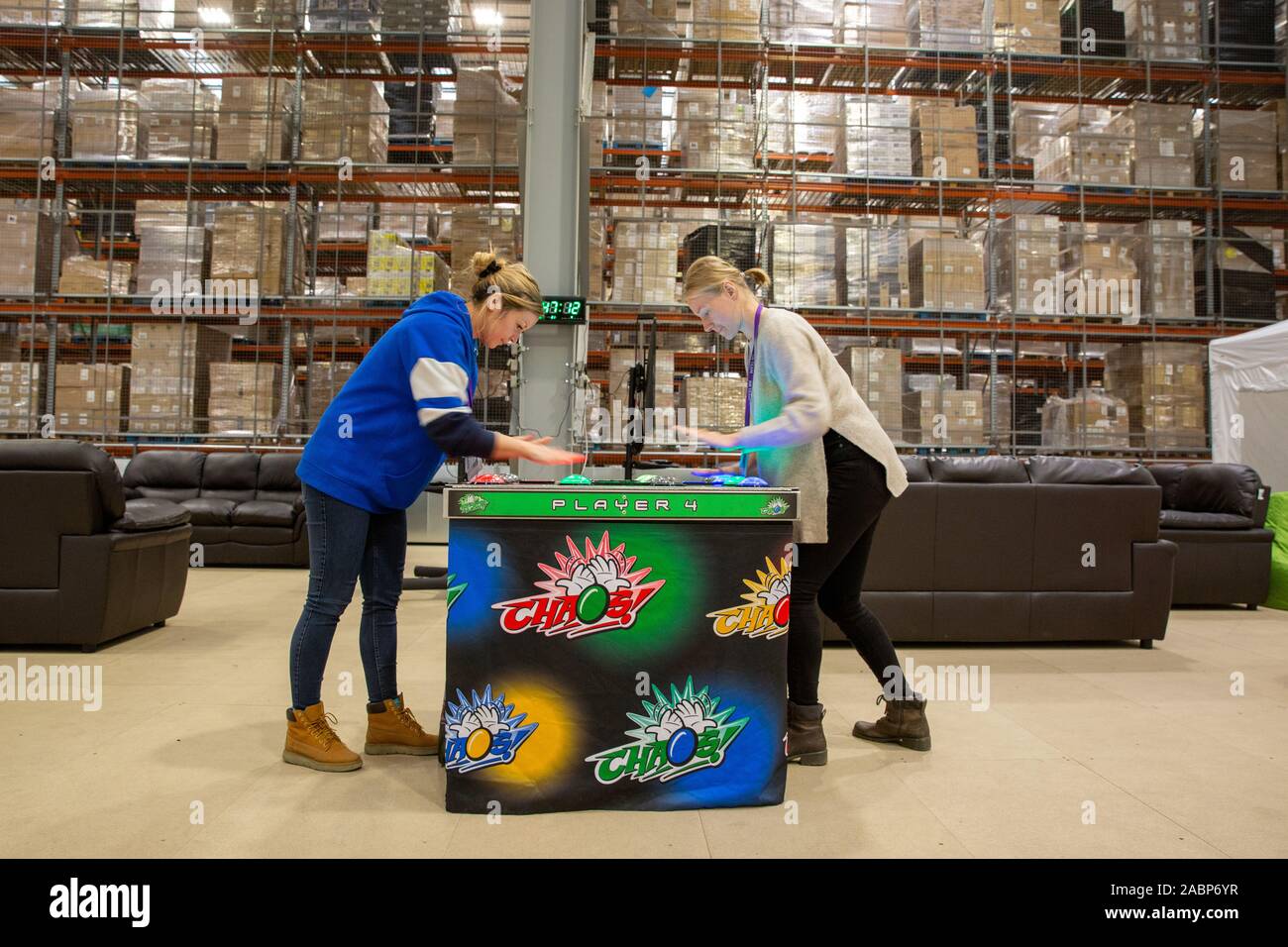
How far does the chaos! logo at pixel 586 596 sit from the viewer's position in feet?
6.40

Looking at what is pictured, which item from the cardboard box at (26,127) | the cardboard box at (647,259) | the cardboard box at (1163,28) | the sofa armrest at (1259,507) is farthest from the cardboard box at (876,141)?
the cardboard box at (26,127)

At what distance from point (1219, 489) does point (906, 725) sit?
4.52 metres

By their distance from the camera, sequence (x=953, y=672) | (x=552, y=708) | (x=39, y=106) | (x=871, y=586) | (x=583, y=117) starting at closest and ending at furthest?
(x=552, y=708) < (x=953, y=672) < (x=871, y=586) < (x=583, y=117) < (x=39, y=106)

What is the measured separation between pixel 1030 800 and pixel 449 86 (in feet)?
31.8

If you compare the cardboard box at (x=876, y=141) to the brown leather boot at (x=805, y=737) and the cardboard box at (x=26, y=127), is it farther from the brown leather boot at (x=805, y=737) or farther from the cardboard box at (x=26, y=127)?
the cardboard box at (x=26, y=127)

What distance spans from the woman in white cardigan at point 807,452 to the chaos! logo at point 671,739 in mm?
388

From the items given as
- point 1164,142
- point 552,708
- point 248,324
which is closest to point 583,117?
point 248,324

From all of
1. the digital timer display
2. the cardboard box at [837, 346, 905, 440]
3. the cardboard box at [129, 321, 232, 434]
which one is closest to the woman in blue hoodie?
the digital timer display

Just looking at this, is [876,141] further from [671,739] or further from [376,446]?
[671,739]

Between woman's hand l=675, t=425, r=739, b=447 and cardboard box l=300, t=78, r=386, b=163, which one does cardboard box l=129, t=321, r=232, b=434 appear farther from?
woman's hand l=675, t=425, r=739, b=447

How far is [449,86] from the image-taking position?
9.42m

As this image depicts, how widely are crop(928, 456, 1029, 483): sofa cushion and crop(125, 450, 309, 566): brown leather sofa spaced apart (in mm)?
5117

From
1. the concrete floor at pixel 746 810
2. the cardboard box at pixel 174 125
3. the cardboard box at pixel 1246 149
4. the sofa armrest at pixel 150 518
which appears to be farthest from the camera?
the cardboard box at pixel 1246 149

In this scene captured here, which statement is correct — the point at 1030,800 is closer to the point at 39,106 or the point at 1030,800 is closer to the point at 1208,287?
the point at 1208,287
